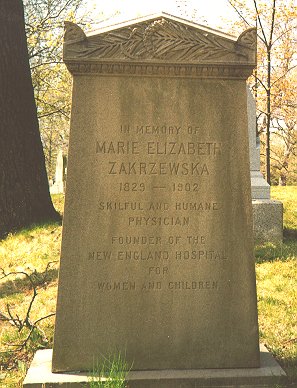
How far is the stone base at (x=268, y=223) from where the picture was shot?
8.29 meters

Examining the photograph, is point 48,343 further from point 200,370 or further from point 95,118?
point 95,118

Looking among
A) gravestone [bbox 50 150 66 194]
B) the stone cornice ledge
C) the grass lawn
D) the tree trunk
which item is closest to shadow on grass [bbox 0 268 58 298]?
the grass lawn

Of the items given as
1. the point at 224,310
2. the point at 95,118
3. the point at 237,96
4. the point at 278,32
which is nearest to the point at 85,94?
the point at 95,118

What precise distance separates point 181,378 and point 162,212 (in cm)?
114

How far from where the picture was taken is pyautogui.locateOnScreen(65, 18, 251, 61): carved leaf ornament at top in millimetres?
3576

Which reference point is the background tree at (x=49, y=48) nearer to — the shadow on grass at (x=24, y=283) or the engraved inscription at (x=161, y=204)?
the shadow on grass at (x=24, y=283)

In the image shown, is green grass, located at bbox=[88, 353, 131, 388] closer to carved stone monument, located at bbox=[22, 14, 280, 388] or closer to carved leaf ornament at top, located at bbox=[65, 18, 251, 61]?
carved stone monument, located at bbox=[22, 14, 280, 388]

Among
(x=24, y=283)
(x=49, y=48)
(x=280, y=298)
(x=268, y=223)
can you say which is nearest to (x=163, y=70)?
(x=280, y=298)

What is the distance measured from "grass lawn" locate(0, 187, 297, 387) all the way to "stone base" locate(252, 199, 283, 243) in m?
0.24

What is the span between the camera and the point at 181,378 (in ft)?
11.7

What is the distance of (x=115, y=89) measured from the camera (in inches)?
144

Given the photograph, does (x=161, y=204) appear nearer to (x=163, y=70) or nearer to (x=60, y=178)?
(x=163, y=70)

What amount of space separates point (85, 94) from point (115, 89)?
212mm

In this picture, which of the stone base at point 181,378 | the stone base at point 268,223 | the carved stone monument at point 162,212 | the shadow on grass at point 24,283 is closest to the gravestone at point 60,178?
the stone base at point 268,223
